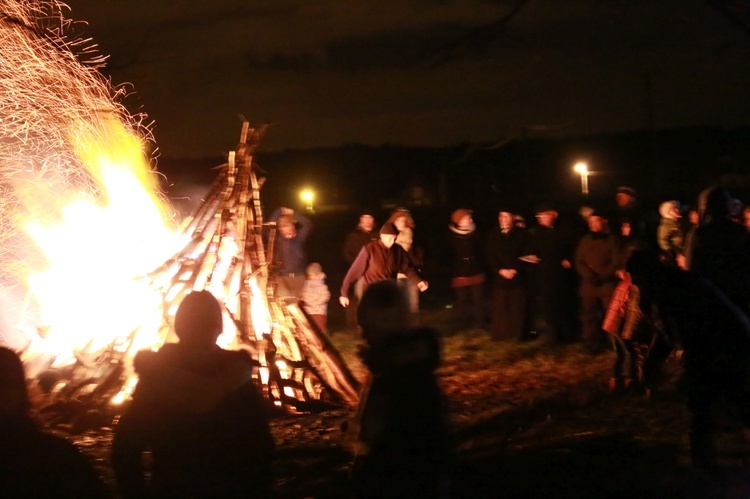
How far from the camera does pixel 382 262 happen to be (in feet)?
36.9

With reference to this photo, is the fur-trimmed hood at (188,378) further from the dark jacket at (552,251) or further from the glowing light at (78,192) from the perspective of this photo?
the dark jacket at (552,251)

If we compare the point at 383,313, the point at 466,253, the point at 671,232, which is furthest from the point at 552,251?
the point at 383,313

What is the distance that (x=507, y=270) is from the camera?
12.7m

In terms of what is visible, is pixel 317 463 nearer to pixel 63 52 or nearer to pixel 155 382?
pixel 155 382

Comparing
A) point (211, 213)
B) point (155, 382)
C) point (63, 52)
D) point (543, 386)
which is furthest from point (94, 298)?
point (155, 382)

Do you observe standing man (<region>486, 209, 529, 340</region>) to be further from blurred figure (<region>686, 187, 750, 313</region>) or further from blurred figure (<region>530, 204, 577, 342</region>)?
blurred figure (<region>686, 187, 750, 313</region>)

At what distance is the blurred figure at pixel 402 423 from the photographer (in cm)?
374

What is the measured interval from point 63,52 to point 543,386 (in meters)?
5.69

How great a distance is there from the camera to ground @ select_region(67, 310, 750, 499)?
20.1 ft

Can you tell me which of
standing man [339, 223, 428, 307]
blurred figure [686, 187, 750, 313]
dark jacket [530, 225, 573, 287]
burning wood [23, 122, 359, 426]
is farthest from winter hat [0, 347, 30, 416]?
dark jacket [530, 225, 573, 287]

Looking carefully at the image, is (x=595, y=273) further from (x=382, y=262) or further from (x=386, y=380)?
(x=386, y=380)

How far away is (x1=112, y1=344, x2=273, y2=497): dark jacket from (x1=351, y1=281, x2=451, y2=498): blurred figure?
0.41 metres

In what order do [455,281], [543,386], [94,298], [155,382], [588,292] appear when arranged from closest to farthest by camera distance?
[155,382]
[94,298]
[543,386]
[588,292]
[455,281]

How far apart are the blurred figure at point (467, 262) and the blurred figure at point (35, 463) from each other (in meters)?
10.1
